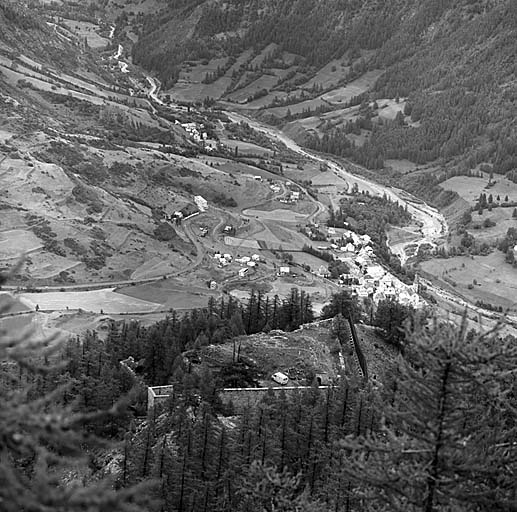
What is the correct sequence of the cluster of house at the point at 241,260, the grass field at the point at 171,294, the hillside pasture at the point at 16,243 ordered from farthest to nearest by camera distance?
1. the cluster of house at the point at 241,260
2. the hillside pasture at the point at 16,243
3. the grass field at the point at 171,294

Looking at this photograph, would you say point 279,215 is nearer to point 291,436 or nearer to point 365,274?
point 365,274

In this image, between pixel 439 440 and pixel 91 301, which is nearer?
pixel 439 440

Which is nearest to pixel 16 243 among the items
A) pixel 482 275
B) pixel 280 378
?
pixel 280 378

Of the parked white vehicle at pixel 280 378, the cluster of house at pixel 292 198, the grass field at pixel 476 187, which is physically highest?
the grass field at pixel 476 187

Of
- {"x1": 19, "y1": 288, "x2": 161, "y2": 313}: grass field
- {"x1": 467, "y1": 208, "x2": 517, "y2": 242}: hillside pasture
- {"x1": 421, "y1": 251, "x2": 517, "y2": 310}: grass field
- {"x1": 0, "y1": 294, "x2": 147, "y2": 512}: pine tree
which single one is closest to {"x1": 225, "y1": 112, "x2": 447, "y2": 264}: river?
{"x1": 467, "y1": 208, "x2": 517, "y2": 242}: hillside pasture

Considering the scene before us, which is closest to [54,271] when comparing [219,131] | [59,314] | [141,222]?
[59,314]

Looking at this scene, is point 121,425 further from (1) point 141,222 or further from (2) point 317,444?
(1) point 141,222

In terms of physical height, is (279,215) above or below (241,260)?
above

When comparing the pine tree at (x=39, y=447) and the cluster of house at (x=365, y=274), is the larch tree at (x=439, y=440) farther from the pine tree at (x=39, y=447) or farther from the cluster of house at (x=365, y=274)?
the cluster of house at (x=365, y=274)

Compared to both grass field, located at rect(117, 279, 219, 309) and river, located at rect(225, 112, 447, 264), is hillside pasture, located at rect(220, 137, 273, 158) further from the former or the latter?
grass field, located at rect(117, 279, 219, 309)

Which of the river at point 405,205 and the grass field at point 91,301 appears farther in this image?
the river at point 405,205

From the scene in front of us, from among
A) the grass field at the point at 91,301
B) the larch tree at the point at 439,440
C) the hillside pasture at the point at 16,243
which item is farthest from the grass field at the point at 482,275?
the larch tree at the point at 439,440
